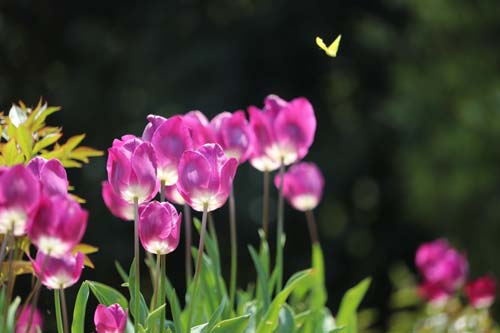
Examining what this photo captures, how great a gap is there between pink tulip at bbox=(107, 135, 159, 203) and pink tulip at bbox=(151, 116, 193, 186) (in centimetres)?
6

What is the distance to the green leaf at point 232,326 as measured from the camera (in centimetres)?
130

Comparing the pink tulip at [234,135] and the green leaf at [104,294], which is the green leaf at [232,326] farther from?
the pink tulip at [234,135]

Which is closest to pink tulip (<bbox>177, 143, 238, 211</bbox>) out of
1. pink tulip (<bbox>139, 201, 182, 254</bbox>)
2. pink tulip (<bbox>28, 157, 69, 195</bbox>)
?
pink tulip (<bbox>139, 201, 182, 254</bbox>)

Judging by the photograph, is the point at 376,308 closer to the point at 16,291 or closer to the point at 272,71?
the point at 272,71

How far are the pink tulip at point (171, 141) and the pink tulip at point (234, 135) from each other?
0.99 feet

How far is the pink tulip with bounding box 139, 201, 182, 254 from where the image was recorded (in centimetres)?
121

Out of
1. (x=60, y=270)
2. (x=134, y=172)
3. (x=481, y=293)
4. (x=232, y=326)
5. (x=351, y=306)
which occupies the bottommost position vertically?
(x=481, y=293)

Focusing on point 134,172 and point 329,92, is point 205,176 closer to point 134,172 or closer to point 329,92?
point 134,172

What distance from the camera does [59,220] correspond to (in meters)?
1.05

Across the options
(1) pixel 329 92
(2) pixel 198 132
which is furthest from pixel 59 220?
(1) pixel 329 92

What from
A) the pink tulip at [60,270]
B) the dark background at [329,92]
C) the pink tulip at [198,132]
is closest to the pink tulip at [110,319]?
the pink tulip at [60,270]

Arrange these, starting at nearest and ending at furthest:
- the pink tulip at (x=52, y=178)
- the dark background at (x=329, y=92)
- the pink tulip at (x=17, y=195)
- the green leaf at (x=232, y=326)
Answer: the pink tulip at (x=17, y=195) < the pink tulip at (x=52, y=178) < the green leaf at (x=232, y=326) < the dark background at (x=329, y=92)

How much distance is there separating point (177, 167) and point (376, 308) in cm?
415

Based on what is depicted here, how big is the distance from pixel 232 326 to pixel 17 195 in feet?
1.32
